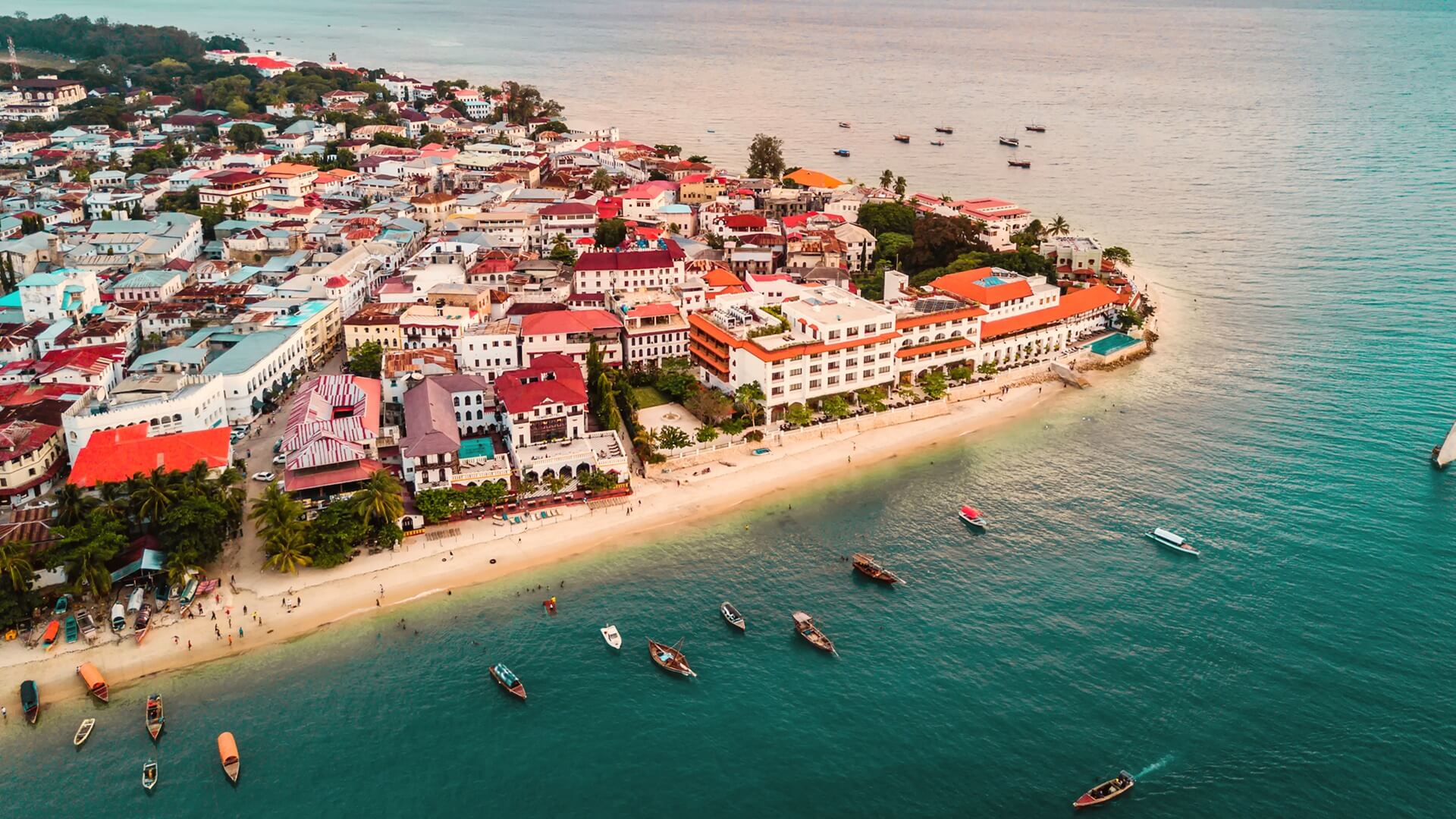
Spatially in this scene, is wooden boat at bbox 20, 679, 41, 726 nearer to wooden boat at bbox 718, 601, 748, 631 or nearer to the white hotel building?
wooden boat at bbox 718, 601, 748, 631

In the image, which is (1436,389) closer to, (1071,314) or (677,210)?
(1071,314)

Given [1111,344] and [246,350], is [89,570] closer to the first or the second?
[246,350]

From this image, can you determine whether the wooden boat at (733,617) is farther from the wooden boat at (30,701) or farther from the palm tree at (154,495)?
the wooden boat at (30,701)

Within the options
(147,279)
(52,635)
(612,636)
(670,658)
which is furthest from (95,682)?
(147,279)

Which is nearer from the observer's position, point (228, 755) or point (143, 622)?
point (228, 755)

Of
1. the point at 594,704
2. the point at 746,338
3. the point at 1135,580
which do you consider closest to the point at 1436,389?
the point at 1135,580

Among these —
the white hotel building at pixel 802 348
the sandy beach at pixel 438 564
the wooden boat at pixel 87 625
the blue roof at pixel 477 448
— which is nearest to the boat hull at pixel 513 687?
the sandy beach at pixel 438 564
